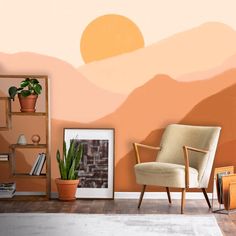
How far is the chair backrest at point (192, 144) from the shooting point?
6098 mm

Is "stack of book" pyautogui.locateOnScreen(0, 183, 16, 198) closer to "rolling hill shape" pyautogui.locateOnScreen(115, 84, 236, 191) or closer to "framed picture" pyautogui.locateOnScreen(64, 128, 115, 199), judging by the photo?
"framed picture" pyautogui.locateOnScreen(64, 128, 115, 199)

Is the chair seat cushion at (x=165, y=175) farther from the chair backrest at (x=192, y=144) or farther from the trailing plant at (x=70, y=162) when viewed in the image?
the trailing plant at (x=70, y=162)

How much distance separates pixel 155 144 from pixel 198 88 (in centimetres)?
78

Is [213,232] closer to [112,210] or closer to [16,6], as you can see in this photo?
[112,210]

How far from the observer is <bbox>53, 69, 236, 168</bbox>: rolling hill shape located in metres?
6.69

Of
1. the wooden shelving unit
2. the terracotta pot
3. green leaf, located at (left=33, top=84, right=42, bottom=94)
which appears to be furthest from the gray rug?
green leaf, located at (left=33, top=84, right=42, bottom=94)

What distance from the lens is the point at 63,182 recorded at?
647 cm

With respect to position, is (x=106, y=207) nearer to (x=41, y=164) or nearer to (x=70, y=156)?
(x=70, y=156)

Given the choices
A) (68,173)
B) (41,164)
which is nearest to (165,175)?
(68,173)

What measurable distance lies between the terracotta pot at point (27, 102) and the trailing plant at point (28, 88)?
0.04m

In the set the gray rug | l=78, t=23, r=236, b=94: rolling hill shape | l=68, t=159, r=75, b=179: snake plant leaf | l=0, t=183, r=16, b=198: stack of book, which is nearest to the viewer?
the gray rug

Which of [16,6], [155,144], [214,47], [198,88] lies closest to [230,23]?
[214,47]

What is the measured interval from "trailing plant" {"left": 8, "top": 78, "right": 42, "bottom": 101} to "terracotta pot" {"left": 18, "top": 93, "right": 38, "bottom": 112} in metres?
0.04

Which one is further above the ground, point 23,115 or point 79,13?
point 79,13
